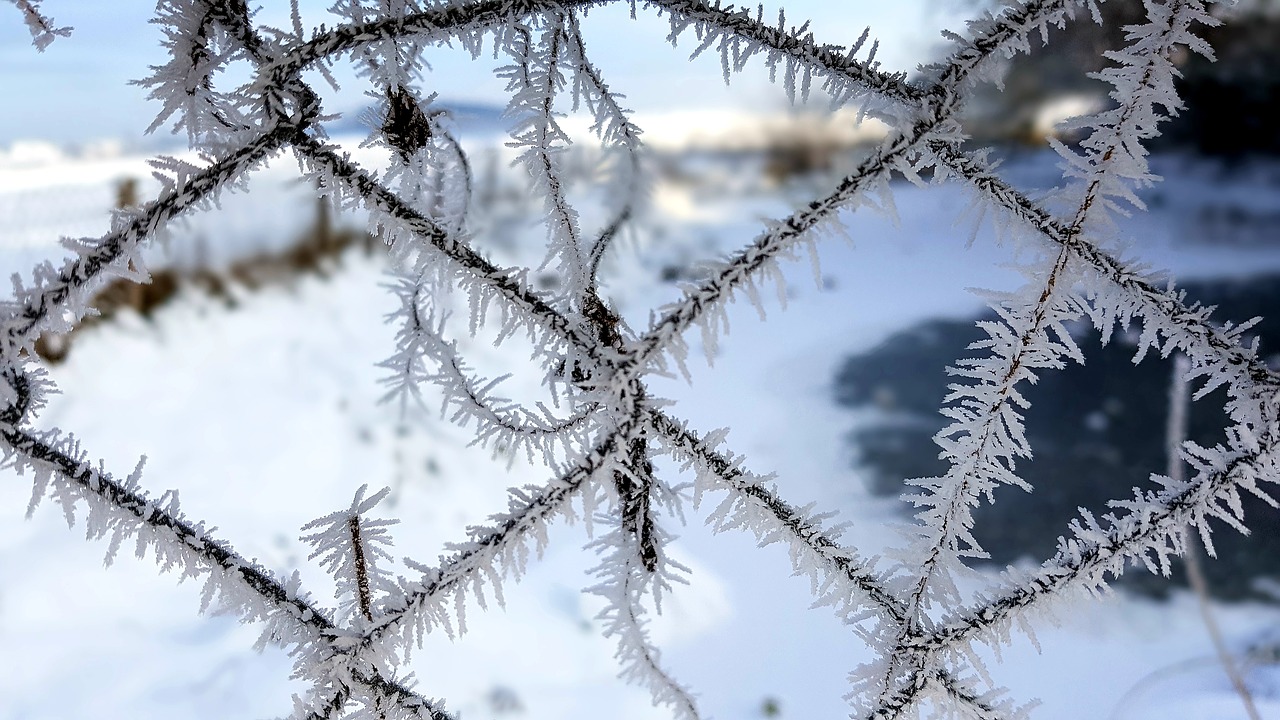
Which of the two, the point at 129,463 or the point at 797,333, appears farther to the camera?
the point at 797,333

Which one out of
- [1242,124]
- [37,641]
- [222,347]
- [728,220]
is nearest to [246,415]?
[222,347]

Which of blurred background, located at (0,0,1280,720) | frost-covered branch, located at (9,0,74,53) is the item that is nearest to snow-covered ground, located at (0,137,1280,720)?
blurred background, located at (0,0,1280,720)

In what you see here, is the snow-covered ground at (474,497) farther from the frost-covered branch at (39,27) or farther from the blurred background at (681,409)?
the frost-covered branch at (39,27)

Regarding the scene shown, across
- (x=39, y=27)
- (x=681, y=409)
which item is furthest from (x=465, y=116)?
(x=681, y=409)

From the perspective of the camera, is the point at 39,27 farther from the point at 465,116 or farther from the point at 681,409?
the point at 681,409

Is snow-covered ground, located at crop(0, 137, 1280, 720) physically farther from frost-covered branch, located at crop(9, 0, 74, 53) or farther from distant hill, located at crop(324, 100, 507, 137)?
frost-covered branch, located at crop(9, 0, 74, 53)

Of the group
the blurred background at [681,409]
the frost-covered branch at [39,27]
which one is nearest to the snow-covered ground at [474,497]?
the blurred background at [681,409]

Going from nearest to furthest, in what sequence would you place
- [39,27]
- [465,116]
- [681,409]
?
[39,27] < [465,116] < [681,409]

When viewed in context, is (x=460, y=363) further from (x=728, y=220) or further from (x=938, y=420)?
(x=938, y=420)
